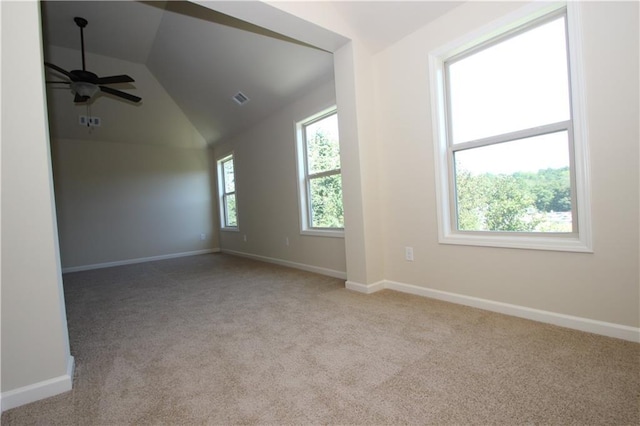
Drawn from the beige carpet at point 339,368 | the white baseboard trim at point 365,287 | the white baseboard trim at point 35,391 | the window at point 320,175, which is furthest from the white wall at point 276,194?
the white baseboard trim at point 35,391

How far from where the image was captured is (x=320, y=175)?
401 cm

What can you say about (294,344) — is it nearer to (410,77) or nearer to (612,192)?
(612,192)

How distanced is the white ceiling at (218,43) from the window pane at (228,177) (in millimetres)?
1445

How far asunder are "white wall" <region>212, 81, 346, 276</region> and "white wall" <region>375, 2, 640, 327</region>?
3.38ft

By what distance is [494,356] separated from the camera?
164 cm

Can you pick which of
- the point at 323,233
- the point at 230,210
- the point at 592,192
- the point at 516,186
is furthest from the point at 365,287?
A: the point at 230,210

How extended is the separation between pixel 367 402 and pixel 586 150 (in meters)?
1.93

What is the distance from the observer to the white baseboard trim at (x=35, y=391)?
1389 millimetres

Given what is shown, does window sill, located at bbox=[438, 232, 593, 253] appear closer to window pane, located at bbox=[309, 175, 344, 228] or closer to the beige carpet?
the beige carpet

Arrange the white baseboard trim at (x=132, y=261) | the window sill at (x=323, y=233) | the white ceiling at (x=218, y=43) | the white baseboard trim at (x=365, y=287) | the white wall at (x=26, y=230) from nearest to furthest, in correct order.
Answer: the white wall at (x=26, y=230)
the white ceiling at (x=218, y=43)
the white baseboard trim at (x=365, y=287)
the window sill at (x=323, y=233)
the white baseboard trim at (x=132, y=261)

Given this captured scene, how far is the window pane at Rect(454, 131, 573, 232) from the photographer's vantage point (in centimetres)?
202

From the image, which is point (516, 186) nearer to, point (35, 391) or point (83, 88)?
point (35, 391)

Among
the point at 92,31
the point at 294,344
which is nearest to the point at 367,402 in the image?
the point at 294,344

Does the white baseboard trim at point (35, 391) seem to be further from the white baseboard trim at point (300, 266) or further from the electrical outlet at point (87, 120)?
the electrical outlet at point (87, 120)
